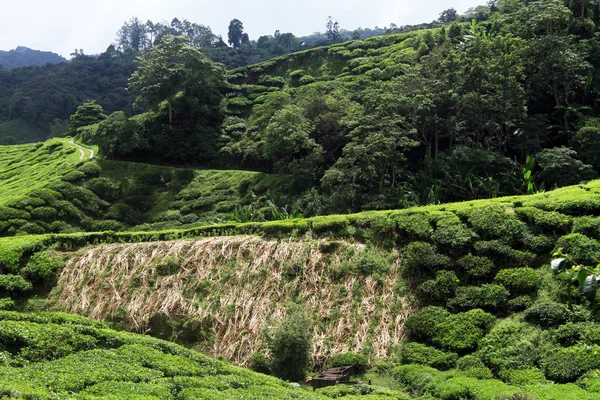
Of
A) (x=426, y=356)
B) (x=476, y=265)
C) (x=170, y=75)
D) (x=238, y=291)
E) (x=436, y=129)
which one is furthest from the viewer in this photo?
(x=170, y=75)

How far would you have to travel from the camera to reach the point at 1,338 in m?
10.6

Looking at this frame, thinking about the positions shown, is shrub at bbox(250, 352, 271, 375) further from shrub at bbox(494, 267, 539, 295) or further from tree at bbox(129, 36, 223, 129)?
tree at bbox(129, 36, 223, 129)

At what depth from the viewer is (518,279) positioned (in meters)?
15.0

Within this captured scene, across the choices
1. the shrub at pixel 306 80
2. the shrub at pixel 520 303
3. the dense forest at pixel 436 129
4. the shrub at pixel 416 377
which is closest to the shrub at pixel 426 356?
the shrub at pixel 416 377

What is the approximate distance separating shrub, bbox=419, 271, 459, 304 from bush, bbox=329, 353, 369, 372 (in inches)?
119

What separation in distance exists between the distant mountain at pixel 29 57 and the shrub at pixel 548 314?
614ft

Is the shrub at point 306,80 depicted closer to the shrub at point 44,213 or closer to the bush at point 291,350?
the shrub at point 44,213

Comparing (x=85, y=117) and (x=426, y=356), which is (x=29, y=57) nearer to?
(x=85, y=117)

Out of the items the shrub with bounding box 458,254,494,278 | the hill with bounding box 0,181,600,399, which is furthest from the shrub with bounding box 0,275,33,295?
the shrub with bounding box 458,254,494,278

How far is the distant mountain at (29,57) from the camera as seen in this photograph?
172675 mm

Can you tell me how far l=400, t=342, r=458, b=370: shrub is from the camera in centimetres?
1369

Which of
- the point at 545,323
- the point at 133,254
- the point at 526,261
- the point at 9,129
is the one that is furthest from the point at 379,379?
the point at 9,129

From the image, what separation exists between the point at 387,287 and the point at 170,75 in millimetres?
28963

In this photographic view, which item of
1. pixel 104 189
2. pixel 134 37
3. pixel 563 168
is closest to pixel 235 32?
pixel 134 37
